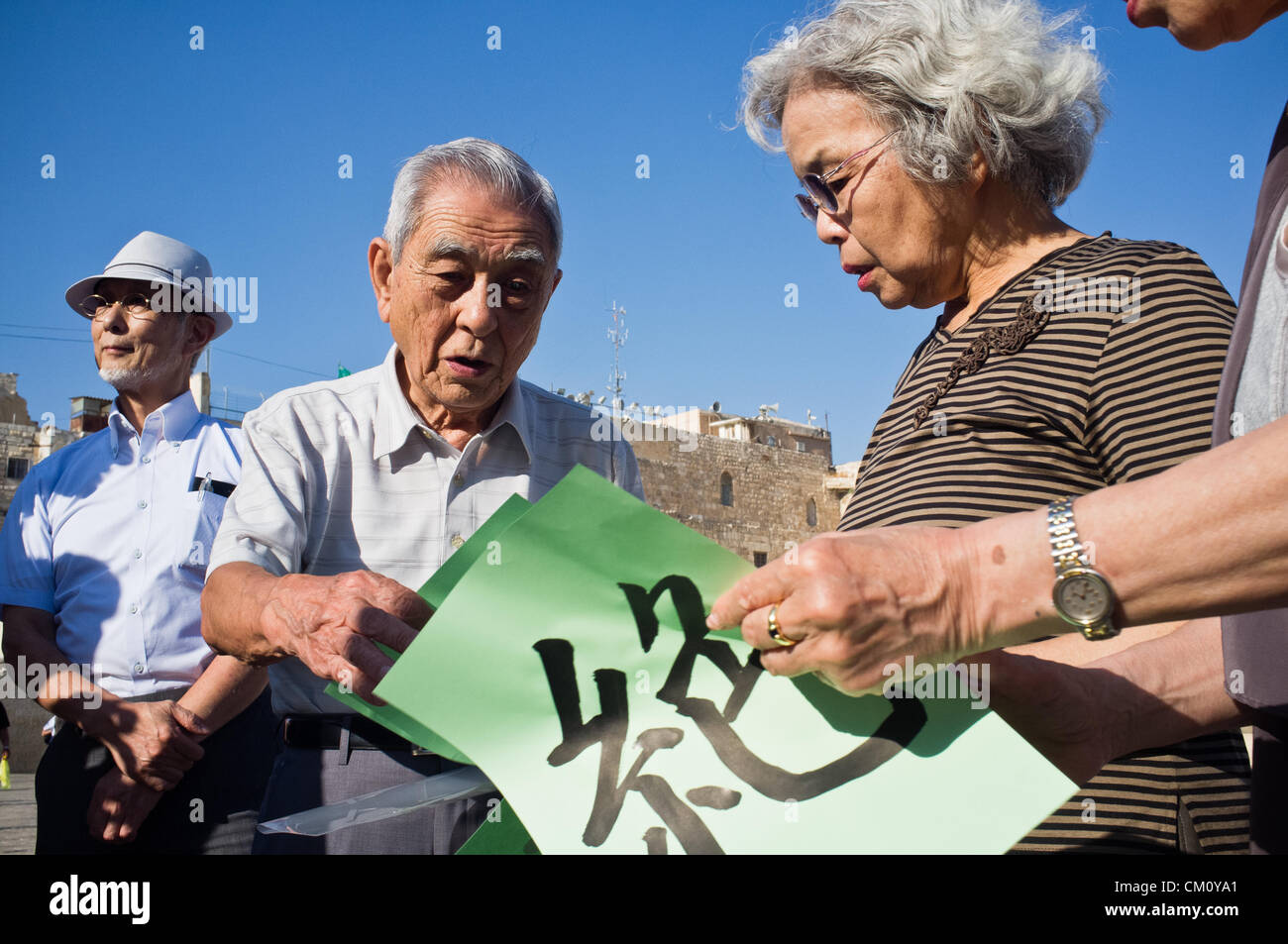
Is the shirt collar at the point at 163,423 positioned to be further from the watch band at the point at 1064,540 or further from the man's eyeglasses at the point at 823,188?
the watch band at the point at 1064,540

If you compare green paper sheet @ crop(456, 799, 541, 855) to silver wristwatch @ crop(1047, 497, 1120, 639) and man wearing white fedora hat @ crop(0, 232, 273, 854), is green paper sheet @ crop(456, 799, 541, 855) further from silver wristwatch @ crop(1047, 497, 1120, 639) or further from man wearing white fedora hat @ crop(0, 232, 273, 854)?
man wearing white fedora hat @ crop(0, 232, 273, 854)

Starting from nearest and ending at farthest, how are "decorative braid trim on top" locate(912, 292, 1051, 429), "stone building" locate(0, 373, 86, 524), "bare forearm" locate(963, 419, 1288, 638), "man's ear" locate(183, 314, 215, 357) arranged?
"bare forearm" locate(963, 419, 1288, 638) → "decorative braid trim on top" locate(912, 292, 1051, 429) → "man's ear" locate(183, 314, 215, 357) → "stone building" locate(0, 373, 86, 524)

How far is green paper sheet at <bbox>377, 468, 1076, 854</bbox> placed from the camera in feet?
3.67

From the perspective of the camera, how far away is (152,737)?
2895 mm

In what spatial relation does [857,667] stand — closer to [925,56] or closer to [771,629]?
[771,629]

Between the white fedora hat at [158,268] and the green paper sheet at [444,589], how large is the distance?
9.22 feet

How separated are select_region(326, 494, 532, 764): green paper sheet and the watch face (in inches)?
25.5

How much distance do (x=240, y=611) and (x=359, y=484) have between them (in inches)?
18.4

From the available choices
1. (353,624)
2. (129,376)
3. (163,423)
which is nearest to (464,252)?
(353,624)

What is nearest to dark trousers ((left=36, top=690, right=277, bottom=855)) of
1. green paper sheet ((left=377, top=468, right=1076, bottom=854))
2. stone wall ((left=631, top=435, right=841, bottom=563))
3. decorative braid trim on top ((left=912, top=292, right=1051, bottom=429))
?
green paper sheet ((left=377, top=468, right=1076, bottom=854))

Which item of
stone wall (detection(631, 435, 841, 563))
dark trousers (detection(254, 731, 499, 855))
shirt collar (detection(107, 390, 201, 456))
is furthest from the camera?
stone wall (detection(631, 435, 841, 563))

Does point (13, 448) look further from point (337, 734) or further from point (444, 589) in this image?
point (444, 589)

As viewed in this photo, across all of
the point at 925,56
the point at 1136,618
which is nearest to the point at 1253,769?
the point at 1136,618

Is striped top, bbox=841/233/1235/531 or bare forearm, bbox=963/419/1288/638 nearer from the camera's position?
bare forearm, bbox=963/419/1288/638
